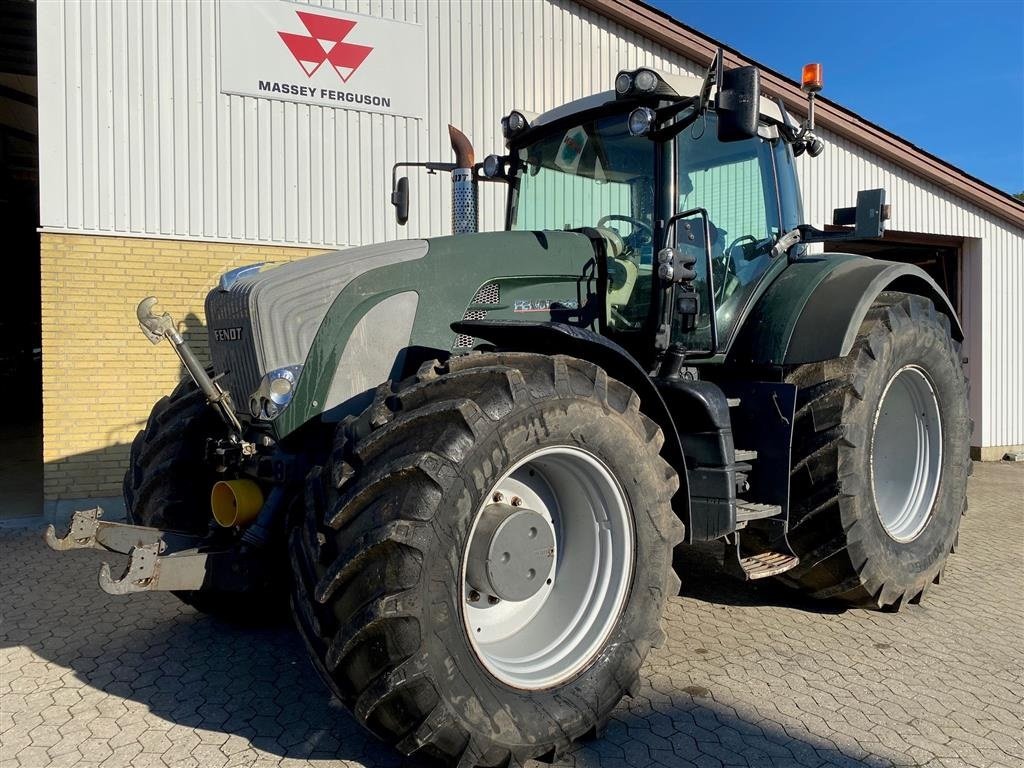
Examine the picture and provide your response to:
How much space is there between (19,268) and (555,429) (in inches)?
837

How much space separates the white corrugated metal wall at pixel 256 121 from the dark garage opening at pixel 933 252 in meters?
4.11

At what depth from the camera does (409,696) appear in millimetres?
2512

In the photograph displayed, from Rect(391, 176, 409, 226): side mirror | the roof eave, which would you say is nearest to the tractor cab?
Rect(391, 176, 409, 226): side mirror

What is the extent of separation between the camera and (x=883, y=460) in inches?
200

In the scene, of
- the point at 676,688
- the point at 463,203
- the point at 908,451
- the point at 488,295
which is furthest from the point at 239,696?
the point at 908,451

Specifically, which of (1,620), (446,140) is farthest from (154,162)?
(1,620)

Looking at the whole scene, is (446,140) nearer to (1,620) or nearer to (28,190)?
(1,620)

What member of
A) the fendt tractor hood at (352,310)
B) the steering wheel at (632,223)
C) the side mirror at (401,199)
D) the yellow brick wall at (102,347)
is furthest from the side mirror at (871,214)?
the yellow brick wall at (102,347)

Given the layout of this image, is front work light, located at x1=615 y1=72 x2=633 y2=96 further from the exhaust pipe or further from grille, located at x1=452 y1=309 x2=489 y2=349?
grille, located at x1=452 y1=309 x2=489 y2=349

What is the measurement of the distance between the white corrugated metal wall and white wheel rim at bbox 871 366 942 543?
424cm

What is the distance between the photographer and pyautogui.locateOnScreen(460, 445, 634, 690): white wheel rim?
3066 mm

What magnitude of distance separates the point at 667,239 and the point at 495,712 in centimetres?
239

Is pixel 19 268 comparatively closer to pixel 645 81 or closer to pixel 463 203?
pixel 463 203

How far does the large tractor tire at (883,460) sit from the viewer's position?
4.18 meters
